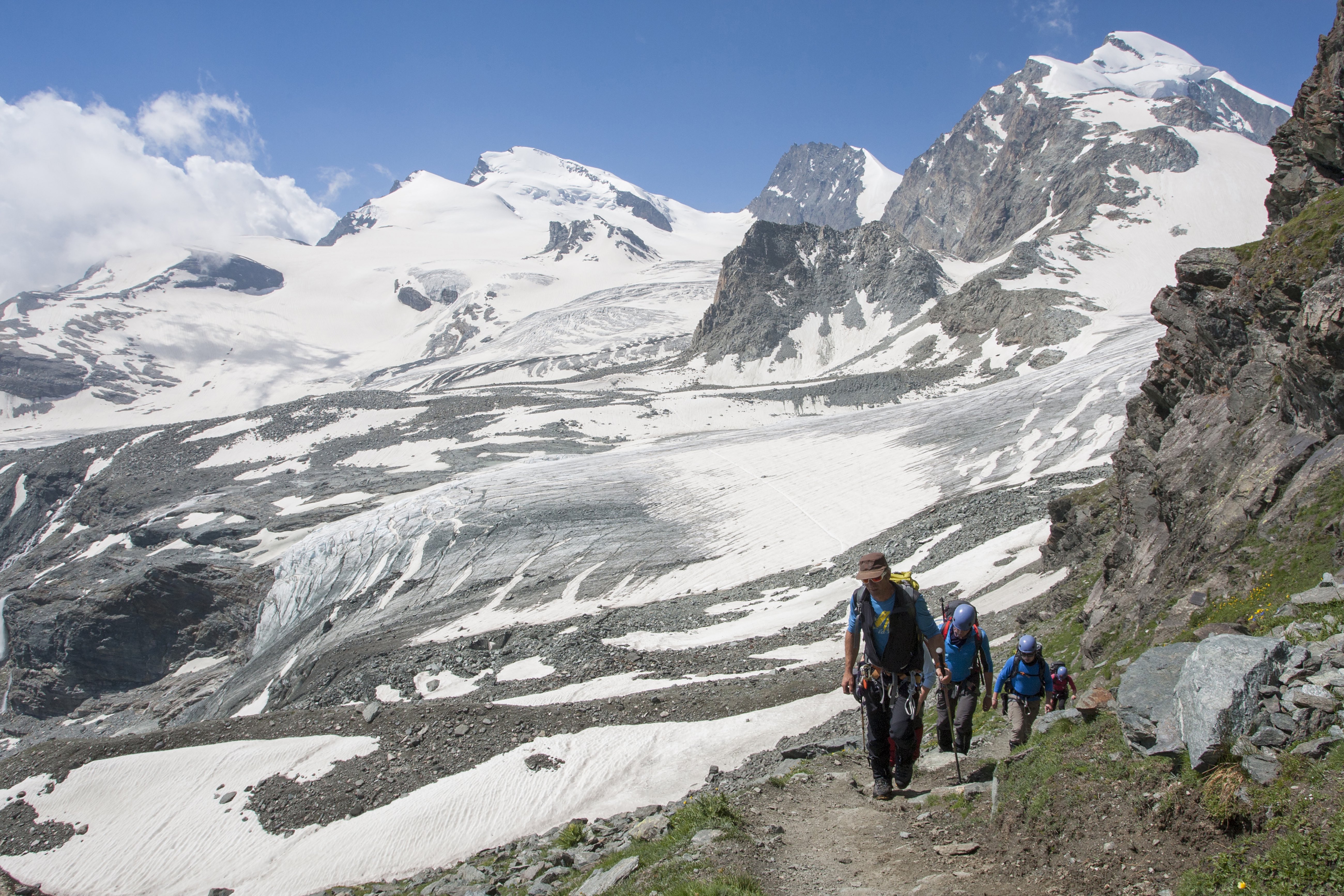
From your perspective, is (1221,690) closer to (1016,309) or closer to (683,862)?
(683,862)

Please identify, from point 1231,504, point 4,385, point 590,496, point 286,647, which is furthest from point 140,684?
point 4,385

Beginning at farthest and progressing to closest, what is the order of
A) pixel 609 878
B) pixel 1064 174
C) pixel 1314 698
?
pixel 1064 174, pixel 609 878, pixel 1314 698

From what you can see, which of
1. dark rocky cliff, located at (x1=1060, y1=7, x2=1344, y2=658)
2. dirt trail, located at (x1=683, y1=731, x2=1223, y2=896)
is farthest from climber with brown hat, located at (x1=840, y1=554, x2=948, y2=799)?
dark rocky cliff, located at (x1=1060, y1=7, x2=1344, y2=658)

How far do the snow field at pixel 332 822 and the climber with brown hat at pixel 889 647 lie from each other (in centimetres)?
1004

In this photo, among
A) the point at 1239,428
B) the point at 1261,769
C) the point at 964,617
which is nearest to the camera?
the point at 1261,769

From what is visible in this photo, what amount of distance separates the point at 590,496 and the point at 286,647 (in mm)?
19859

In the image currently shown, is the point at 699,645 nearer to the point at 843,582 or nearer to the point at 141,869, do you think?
the point at 843,582

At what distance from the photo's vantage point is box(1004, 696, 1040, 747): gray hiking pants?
9.66m

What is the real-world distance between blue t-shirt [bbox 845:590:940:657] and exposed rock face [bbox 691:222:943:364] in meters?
113

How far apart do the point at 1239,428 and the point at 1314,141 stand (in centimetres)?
1334

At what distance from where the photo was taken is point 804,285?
134375mm

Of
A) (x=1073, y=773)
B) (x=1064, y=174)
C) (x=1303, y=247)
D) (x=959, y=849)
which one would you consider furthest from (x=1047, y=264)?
(x=959, y=849)

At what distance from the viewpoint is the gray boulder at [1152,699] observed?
6.51 m

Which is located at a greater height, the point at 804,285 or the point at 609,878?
the point at 804,285
